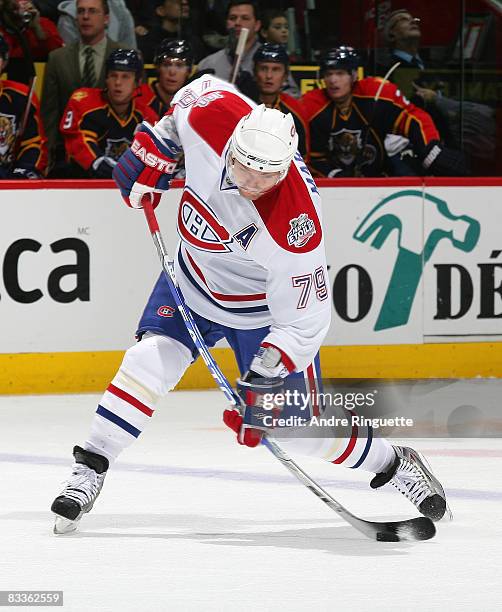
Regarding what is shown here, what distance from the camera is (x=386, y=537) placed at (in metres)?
3.57

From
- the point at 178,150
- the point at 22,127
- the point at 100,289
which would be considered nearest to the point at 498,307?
the point at 100,289

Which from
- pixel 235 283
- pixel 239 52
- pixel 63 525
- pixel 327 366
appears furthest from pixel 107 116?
pixel 63 525

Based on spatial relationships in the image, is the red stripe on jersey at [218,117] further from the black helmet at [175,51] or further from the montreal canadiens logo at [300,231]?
the black helmet at [175,51]

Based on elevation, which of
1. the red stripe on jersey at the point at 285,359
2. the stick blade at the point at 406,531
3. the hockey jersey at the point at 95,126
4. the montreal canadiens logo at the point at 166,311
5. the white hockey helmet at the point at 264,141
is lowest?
the hockey jersey at the point at 95,126

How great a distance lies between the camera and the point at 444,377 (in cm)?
627

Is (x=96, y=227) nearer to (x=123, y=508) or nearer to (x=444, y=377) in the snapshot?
(x=444, y=377)

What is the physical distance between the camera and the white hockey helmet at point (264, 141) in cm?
329

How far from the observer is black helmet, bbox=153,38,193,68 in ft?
20.5

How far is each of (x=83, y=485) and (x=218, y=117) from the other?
0.96 metres

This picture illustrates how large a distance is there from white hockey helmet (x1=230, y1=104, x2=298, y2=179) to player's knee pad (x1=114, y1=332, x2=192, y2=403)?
577 millimetres

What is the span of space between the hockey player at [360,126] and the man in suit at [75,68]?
929mm

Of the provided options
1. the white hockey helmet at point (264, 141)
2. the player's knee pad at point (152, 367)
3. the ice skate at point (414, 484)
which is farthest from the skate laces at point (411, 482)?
the white hockey helmet at point (264, 141)

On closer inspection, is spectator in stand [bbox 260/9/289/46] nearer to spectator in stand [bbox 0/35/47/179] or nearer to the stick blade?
spectator in stand [bbox 0/35/47/179]

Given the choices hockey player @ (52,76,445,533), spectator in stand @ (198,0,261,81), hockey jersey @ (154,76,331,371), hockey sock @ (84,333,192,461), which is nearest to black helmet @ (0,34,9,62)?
spectator in stand @ (198,0,261,81)
